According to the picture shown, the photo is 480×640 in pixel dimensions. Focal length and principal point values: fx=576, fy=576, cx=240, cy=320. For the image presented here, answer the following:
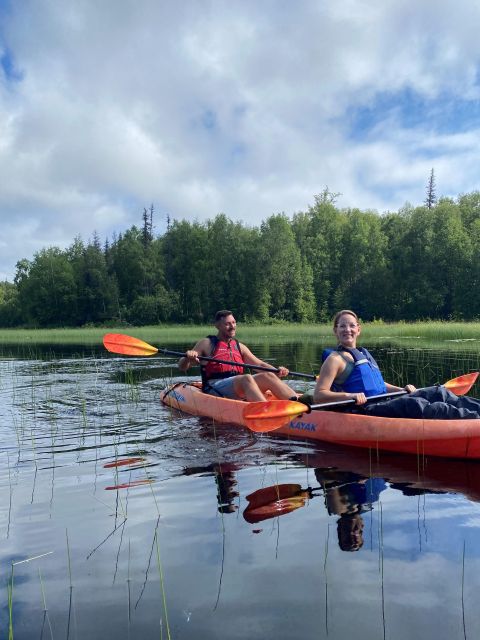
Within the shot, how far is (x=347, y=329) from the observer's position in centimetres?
551

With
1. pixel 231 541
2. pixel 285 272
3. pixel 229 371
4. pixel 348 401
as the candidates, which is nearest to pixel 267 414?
pixel 348 401

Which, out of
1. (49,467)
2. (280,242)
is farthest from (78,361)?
(280,242)

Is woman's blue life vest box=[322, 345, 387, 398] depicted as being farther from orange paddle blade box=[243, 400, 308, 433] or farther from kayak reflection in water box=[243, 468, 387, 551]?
kayak reflection in water box=[243, 468, 387, 551]

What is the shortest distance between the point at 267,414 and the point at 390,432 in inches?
44.2

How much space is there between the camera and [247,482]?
4363 millimetres

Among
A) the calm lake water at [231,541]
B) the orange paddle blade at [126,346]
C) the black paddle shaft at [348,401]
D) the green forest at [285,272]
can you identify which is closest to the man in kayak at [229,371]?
the orange paddle blade at [126,346]

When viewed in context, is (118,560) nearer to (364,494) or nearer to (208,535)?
(208,535)

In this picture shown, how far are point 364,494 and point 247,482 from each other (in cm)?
88

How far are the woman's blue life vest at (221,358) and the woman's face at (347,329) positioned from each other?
2.28 metres

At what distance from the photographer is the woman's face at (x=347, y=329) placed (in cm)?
Answer: 552

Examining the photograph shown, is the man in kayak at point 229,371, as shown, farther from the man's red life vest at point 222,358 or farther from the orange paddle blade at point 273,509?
the orange paddle blade at point 273,509

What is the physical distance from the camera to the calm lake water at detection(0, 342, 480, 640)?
2.45m

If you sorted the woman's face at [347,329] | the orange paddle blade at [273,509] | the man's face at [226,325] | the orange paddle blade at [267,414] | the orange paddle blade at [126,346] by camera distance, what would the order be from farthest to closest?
the orange paddle blade at [126,346] → the man's face at [226,325] → the woman's face at [347,329] → the orange paddle blade at [267,414] → the orange paddle blade at [273,509]

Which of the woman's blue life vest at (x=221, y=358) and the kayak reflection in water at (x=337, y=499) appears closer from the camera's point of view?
the kayak reflection in water at (x=337, y=499)
